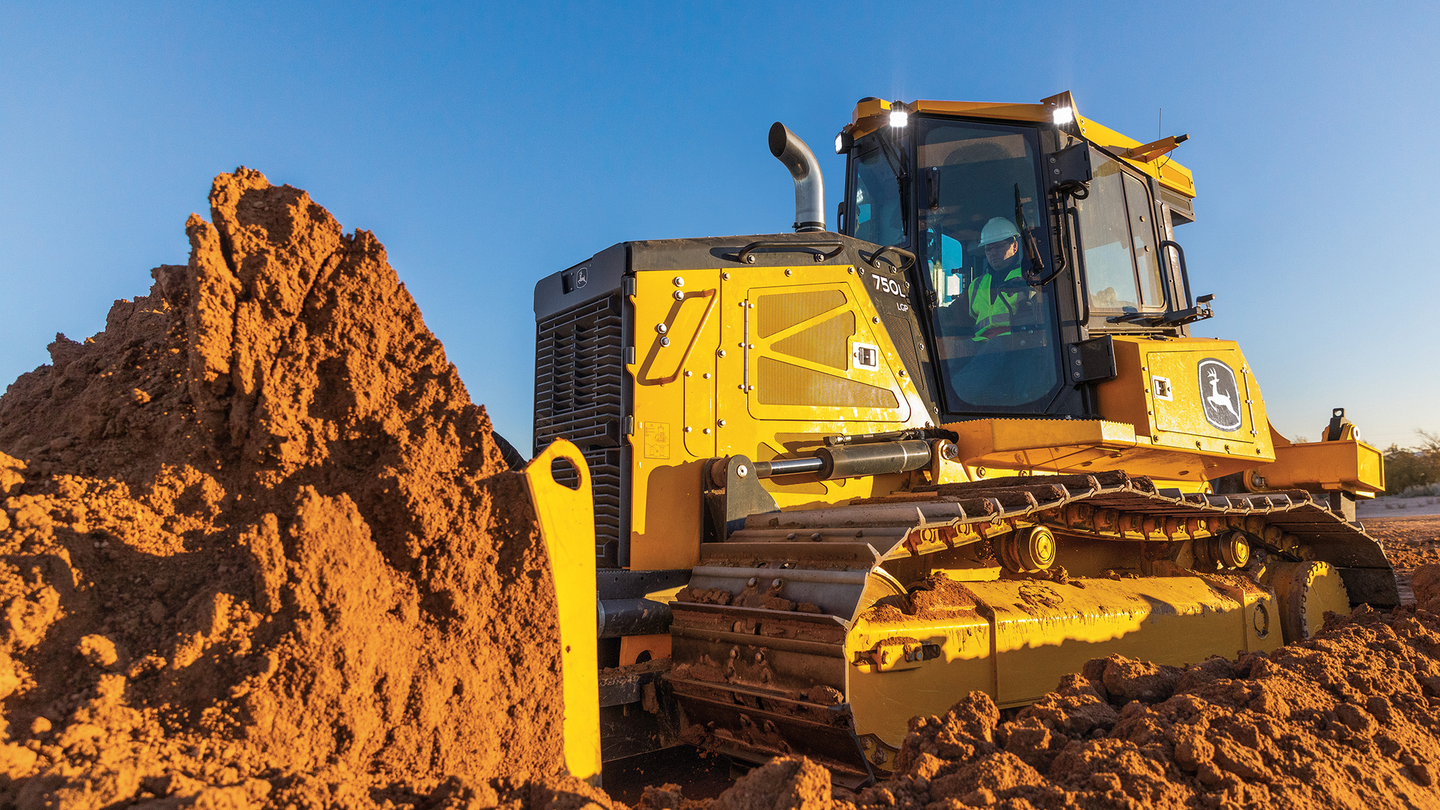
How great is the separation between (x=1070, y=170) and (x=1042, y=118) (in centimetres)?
43

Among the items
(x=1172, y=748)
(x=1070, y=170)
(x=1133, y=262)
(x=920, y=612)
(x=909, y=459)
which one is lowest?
(x=1172, y=748)

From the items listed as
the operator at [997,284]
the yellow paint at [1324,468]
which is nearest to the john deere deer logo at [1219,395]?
the yellow paint at [1324,468]

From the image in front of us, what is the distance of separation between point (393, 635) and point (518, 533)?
1.32 feet

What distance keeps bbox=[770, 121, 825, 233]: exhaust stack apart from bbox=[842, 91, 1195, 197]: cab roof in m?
0.72

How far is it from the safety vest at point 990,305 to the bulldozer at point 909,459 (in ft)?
0.05

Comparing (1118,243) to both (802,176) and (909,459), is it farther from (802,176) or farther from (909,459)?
(909,459)

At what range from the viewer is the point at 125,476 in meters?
2.05

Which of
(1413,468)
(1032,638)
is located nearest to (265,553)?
(1032,638)

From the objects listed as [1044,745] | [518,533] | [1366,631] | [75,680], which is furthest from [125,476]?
[1366,631]

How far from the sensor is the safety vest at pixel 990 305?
472 centimetres

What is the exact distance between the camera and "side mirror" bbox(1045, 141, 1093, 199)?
4.64 metres

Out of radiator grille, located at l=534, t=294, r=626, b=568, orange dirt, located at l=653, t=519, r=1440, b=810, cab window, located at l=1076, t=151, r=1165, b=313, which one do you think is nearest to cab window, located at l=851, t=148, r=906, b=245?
cab window, located at l=1076, t=151, r=1165, b=313

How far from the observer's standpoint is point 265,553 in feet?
6.12

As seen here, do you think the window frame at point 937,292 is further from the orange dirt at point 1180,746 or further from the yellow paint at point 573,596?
the yellow paint at point 573,596
